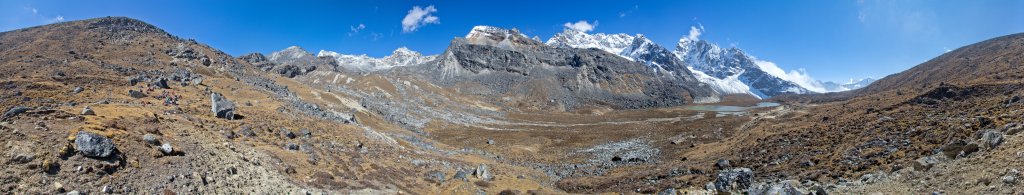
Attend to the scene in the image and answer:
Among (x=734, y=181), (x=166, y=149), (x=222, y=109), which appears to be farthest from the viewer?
(x=222, y=109)

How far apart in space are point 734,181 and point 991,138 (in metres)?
11.5

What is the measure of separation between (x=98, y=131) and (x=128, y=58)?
75.3 meters

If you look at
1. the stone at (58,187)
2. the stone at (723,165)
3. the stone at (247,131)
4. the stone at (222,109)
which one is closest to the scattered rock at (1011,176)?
the stone at (723,165)

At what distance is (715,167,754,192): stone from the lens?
27.9 metres

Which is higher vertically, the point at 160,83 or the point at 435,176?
the point at 160,83

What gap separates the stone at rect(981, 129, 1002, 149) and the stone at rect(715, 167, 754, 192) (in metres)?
10.4

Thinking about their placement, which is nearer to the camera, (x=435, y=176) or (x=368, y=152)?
(x=435, y=176)

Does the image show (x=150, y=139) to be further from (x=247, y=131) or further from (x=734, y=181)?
(x=734, y=181)

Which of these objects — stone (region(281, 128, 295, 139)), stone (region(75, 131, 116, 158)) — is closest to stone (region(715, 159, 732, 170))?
stone (region(281, 128, 295, 139))

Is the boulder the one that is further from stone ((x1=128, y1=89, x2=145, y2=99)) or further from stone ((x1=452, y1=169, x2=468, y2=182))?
stone ((x1=128, y1=89, x2=145, y2=99))

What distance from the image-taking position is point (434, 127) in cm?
9538

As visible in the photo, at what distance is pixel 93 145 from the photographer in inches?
847

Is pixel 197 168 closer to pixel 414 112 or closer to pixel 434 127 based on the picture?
pixel 434 127

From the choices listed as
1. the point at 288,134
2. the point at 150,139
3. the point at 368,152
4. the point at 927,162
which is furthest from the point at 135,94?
the point at 927,162
